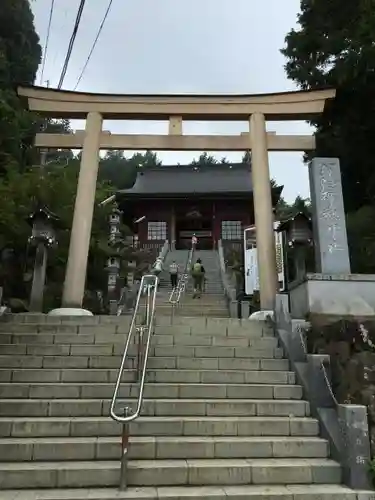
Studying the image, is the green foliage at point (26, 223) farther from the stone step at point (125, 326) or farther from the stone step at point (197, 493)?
the stone step at point (197, 493)

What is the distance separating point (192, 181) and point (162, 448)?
28868 mm

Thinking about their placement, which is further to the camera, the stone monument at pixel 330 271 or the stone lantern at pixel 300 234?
the stone lantern at pixel 300 234

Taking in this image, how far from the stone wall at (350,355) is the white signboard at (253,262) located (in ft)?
19.2

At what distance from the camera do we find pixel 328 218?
7637 mm

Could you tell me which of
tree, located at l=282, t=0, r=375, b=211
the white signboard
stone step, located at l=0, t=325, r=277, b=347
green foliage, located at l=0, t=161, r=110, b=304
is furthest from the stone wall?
tree, located at l=282, t=0, r=375, b=211

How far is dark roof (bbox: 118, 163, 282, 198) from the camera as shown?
92.7 feet

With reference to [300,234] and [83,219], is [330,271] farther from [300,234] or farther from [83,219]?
[83,219]

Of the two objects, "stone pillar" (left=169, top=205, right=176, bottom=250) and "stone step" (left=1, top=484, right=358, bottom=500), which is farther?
"stone pillar" (left=169, top=205, right=176, bottom=250)

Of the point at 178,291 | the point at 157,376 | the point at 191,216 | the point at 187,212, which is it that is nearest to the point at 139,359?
the point at 157,376

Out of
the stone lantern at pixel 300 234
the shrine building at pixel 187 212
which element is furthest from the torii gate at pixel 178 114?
the shrine building at pixel 187 212

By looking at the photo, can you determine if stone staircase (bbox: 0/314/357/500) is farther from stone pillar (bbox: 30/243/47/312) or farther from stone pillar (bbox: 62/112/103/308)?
stone pillar (bbox: 30/243/47/312)

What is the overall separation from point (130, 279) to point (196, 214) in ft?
39.3

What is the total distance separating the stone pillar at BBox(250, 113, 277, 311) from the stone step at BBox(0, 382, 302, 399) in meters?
3.42

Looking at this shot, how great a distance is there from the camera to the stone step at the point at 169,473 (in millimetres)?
4008
